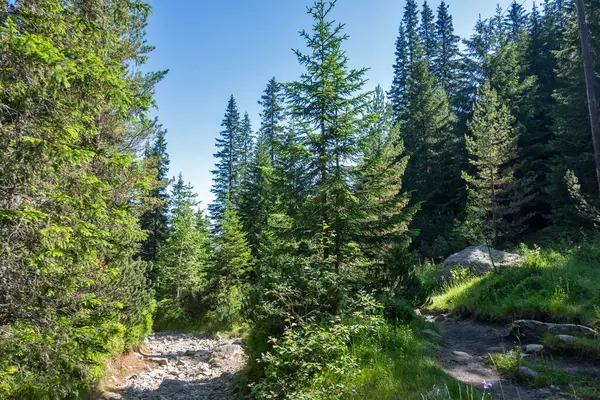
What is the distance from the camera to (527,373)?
15.5 ft

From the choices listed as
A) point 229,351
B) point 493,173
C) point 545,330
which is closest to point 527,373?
point 545,330

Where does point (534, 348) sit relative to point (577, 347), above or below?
below

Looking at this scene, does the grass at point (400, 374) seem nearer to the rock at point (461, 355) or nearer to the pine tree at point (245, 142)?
the rock at point (461, 355)

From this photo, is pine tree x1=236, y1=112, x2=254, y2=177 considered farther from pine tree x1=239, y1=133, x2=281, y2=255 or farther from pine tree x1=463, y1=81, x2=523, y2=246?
pine tree x1=463, y1=81, x2=523, y2=246

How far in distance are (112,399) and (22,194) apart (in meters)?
6.25

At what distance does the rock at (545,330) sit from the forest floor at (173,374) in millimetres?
6742

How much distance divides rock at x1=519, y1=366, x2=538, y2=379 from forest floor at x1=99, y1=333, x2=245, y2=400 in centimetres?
589

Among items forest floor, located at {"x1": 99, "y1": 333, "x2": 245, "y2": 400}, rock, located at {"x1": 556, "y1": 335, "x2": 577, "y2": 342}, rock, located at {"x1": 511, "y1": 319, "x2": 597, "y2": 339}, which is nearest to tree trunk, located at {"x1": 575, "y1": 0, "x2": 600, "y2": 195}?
rock, located at {"x1": 511, "y1": 319, "x2": 597, "y2": 339}

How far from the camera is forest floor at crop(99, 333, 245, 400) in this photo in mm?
8055

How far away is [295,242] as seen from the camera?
868 centimetres

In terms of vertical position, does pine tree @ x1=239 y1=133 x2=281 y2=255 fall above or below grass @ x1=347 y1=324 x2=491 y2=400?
above

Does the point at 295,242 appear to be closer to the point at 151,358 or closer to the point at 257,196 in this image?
the point at 151,358

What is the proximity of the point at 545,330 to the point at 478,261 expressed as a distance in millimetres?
7044

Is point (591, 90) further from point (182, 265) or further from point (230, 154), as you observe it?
point (230, 154)
